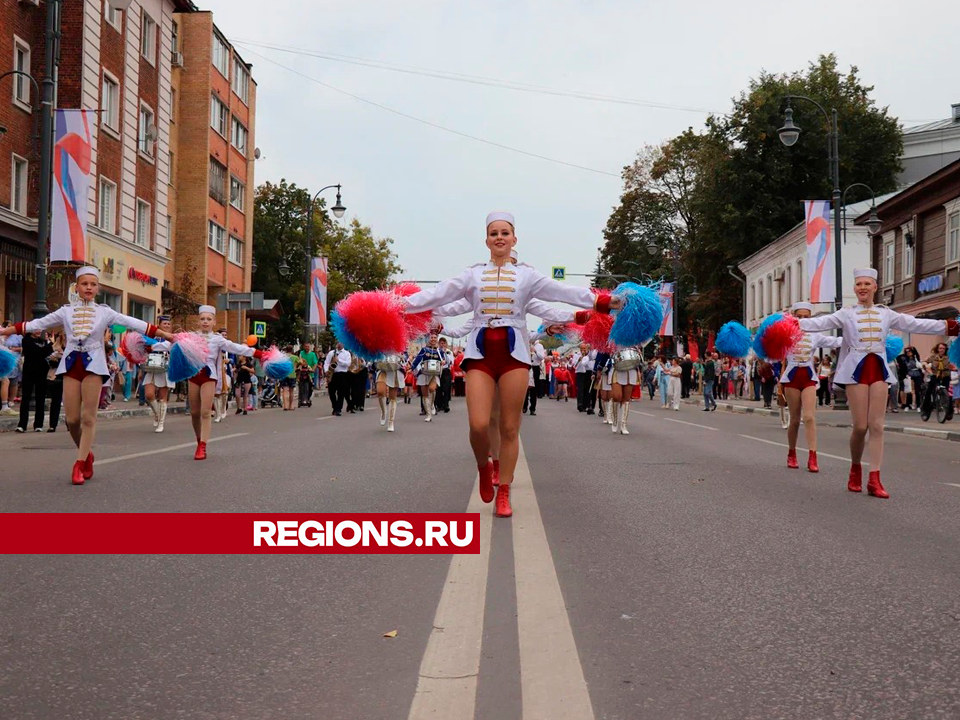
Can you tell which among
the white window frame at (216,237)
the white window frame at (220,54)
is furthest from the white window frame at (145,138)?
the white window frame at (220,54)

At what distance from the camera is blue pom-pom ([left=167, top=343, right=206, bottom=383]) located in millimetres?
11508

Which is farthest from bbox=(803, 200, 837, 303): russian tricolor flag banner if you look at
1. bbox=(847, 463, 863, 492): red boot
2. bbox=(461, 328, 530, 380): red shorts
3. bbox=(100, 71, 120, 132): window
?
bbox=(461, 328, 530, 380): red shorts

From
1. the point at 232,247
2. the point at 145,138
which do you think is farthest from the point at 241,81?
the point at 145,138

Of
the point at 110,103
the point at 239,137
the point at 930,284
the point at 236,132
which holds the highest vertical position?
the point at 236,132

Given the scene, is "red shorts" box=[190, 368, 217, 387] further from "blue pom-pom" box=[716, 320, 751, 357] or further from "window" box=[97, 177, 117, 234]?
"window" box=[97, 177, 117, 234]

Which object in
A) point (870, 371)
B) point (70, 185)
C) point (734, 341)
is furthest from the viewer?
point (70, 185)

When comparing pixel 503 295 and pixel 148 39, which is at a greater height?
pixel 148 39

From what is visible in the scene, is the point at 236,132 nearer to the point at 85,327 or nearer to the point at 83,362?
the point at 85,327

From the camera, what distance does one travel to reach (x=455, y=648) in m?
4.20

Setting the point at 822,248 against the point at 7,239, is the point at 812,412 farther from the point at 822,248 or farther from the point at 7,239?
the point at 7,239

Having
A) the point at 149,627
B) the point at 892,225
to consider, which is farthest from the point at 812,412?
the point at 892,225

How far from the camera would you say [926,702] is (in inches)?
142

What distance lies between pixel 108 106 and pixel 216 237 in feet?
48.0

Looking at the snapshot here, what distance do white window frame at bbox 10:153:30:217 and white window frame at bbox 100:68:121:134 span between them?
4.12 m
